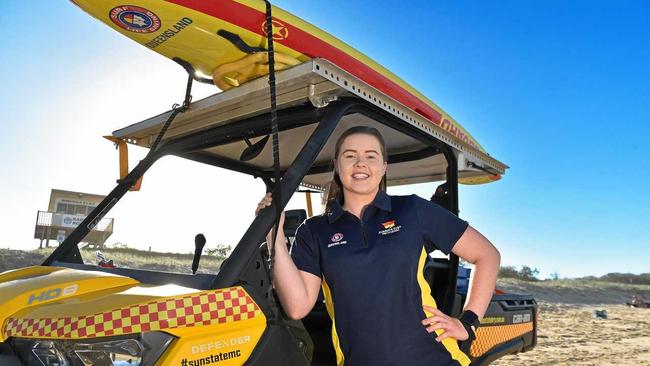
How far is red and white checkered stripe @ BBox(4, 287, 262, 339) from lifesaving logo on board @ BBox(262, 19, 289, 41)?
1.44m

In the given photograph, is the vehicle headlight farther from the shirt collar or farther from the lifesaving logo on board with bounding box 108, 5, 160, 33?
the lifesaving logo on board with bounding box 108, 5, 160, 33

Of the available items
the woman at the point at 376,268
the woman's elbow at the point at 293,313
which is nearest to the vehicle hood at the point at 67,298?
the woman's elbow at the point at 293,313

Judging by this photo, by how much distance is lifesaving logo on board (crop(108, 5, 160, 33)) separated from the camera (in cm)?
248

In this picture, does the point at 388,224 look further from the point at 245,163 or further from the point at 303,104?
the point at 245,163

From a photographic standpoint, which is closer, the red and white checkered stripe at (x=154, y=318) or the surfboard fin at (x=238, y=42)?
the red and white checkered stripe at (x=154, y=318)

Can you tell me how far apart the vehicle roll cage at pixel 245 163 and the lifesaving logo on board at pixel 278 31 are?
0.41 metres

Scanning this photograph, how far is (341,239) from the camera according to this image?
2.09 meters

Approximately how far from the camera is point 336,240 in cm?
210

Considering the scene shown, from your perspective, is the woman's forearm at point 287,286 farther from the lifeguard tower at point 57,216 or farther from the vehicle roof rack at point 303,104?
the lifeguard tower at point 57,216

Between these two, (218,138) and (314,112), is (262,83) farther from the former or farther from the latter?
(218,138)

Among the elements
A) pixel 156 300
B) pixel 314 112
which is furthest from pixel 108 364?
pixel 314 112

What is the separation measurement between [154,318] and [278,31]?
66.2 inches

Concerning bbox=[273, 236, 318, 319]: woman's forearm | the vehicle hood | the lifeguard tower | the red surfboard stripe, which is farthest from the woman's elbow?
the lifeguard tower

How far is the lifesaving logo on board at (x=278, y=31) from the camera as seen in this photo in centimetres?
263
